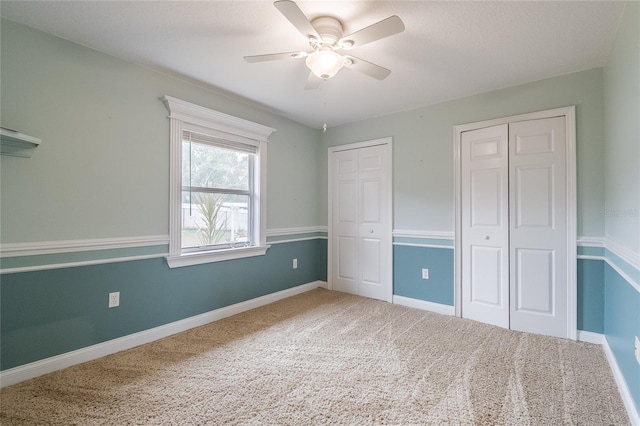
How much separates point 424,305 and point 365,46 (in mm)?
2836

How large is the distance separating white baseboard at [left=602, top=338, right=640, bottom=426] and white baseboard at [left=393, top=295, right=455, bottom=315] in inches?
49.6

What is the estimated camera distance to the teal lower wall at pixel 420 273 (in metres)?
3.28

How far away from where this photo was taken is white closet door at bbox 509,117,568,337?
8.66 ft

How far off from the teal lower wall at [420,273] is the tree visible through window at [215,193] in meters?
1.93

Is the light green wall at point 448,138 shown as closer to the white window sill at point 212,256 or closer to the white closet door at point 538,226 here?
the white closet door at point 538,226

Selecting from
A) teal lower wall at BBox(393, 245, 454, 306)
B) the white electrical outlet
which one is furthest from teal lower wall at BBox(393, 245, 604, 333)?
the white electrical outlet

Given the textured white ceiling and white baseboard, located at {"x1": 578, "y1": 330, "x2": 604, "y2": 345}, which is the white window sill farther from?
white baseboard, located at {"x1": 578, "y1": 330, "x2": 604, "y2": 345}

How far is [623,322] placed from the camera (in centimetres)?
188

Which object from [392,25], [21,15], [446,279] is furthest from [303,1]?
[446,279]

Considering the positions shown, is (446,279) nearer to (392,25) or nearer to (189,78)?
(392,25)

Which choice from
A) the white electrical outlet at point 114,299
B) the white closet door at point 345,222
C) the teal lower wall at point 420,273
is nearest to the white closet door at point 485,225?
the teal lower wall at point 420,273

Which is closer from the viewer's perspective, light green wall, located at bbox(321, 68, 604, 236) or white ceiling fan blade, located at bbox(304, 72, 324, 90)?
white ceiling fan blade, located at bbox(304, 72, 324, 90)

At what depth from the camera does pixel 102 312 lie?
2279mm

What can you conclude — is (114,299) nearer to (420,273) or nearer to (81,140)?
(81,140)
